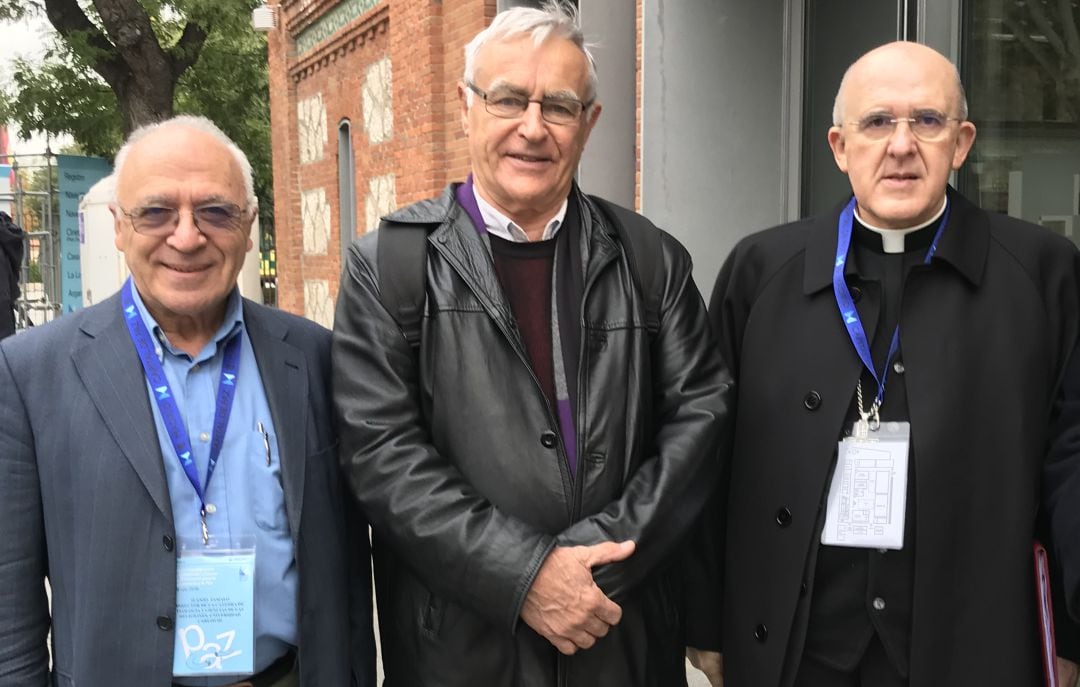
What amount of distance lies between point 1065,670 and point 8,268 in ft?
15.6

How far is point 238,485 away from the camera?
2262mm

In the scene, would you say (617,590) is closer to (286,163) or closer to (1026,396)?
(1026,396)

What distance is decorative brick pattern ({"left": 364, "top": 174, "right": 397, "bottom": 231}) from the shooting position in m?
10.2

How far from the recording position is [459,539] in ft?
7.22

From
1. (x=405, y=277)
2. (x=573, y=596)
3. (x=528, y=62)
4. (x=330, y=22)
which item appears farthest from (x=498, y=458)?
(x=330, y=22)

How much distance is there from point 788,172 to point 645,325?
3667 millimetres

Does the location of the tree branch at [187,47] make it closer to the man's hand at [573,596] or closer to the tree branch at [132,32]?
the tree branch at [132,32]

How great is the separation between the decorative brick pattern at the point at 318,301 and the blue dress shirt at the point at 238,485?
10.4 m

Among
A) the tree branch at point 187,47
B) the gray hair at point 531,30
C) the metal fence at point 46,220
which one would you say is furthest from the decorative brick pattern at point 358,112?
the gray hair at point 531,30

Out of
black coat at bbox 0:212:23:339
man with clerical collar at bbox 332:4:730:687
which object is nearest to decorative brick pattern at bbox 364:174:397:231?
black coat at bbox 0:212:23:339

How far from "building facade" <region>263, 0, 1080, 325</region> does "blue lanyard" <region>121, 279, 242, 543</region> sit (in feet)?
10.9

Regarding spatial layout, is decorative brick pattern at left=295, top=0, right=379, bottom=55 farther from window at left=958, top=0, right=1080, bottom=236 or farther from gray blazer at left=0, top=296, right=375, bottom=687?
gray blazer at left=0, top=296, right=375, bottom=687

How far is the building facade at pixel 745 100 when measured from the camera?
4.29m

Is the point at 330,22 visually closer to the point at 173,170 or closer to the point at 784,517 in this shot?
the point at 173,170
